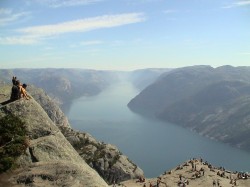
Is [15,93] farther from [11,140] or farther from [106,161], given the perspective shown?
[106,161]

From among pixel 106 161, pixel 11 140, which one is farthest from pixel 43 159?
pixel 106 161

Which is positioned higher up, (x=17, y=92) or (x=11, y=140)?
(x=17, y=92)

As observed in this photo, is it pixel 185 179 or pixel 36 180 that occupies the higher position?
pixel 36 180

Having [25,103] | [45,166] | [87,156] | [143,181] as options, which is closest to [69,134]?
[87,156]

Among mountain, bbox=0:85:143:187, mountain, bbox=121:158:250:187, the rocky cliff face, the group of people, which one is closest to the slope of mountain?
mountain, bbox=0:85:143:187

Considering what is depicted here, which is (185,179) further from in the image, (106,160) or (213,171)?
(106,160)

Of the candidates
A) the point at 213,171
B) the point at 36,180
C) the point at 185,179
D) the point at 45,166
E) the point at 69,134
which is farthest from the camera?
the point at 69,134

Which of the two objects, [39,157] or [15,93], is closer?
[39,157]

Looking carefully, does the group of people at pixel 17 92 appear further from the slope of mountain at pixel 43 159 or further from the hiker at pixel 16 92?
the slope of mountain at pixel 43 159

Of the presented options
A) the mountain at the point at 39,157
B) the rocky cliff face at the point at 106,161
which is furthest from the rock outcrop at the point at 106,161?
the mountain at the point at 39,157
